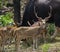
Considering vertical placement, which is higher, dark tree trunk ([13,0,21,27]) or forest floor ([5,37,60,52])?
dark tree trunk ([13,0,21,27])

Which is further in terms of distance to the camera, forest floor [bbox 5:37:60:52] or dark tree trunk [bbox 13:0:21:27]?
dark tree trunk [bbox 13:0:21:27]

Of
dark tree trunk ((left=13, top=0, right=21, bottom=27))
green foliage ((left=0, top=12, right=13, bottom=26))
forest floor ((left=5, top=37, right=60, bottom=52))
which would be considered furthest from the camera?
green foliage ((left=0, top=12, right=13, bottom=26))

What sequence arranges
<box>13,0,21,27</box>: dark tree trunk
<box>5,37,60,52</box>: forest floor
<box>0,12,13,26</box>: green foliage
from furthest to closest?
<box>0,12,13,26</box>: green foliage → <box>13,0,21,27</box>: dark tree trunk → <box>5,37,60,52</box>: forest floor

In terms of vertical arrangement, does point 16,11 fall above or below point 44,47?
above

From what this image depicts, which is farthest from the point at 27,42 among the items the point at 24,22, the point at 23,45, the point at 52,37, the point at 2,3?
the point at 2,3

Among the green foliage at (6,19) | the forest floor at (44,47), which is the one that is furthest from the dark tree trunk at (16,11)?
the forest floor at (44,47)

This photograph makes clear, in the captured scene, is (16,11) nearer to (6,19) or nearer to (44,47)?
(6,19)

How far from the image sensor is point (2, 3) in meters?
9.94

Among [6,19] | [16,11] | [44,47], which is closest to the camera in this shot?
[44,47]

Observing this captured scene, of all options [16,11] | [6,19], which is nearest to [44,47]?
[16,11]

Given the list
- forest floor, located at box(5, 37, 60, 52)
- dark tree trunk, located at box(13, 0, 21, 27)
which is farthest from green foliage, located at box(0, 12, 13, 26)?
forest floor, located at box(5, 37, 60, 52)

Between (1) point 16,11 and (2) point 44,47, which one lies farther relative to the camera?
(1) point 16,11

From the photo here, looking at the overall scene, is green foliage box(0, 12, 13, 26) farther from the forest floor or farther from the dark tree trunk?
the forest floor

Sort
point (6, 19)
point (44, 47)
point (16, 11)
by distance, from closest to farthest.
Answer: point (44, 47) < point (16, 11) < point (6, 19)
